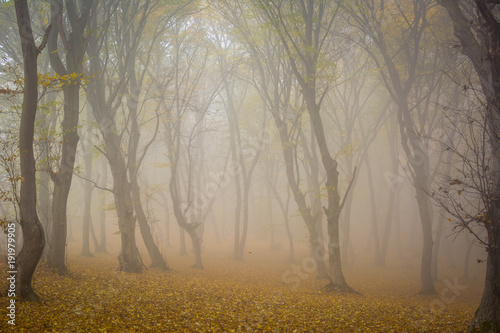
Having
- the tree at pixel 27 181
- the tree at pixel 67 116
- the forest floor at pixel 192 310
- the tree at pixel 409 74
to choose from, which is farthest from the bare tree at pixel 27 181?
the tree at pixel 409 74

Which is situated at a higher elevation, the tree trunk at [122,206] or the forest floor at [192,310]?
the tree trunk at [122,206]

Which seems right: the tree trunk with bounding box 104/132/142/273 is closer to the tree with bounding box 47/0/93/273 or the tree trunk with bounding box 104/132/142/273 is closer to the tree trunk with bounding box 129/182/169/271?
the tree trunk with bounding box 129/182/169/271

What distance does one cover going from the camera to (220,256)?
811 inches

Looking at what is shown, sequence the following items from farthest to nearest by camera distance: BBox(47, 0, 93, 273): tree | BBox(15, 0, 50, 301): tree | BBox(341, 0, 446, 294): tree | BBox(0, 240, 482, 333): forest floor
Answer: BBox(341, 0, 446, 294): tree
BBox(47, 0, 93, 273): tree
BBox(15, 0, 50, 301): tree
BBox(0, 240, 482, 333): forest floor

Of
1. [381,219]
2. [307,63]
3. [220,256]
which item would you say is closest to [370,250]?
[381,219]

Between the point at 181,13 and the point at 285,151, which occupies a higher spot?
the point at 181,13

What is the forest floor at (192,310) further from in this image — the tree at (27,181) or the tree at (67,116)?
the tree at (67,116)

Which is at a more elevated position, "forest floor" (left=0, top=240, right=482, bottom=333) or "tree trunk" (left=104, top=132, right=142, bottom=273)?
"tree trunk" (left=104, top=132, right=142, bottom=273)

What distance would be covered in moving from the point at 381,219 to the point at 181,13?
2986 centimetres

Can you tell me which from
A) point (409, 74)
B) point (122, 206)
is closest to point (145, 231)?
point (122, 206)

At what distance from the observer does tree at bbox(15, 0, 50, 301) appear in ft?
18.7

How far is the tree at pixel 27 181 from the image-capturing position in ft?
18.7

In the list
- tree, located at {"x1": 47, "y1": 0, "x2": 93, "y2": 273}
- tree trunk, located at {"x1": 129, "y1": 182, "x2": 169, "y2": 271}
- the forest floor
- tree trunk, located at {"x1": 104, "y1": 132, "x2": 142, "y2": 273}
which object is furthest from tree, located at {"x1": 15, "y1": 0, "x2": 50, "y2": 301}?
tree trunk, located at {"x1": 129, "y1": 182, "x2": 169, "y2": 271}

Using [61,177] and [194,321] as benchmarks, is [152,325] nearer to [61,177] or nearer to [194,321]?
[194,321]
